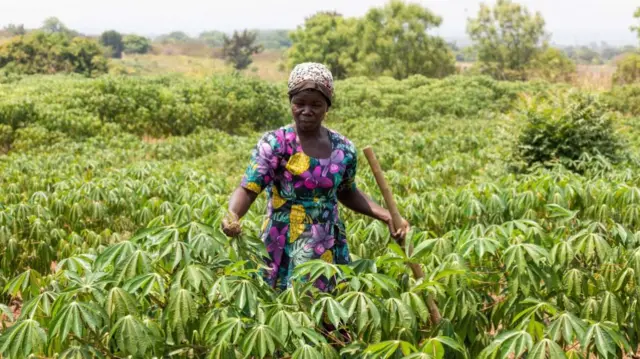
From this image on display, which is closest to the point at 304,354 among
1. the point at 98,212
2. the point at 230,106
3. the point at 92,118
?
the point at 98,212

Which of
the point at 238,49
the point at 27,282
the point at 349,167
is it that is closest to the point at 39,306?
the point at 27,282

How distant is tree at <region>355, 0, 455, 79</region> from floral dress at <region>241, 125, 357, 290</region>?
1255 inches

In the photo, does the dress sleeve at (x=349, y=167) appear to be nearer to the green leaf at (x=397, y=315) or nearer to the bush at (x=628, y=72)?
the green leaf at (x=397, y=315)

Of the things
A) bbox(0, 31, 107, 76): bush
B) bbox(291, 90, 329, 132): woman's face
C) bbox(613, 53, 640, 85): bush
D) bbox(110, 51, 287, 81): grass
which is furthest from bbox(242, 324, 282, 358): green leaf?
bbox(110, 51, 287, 81): grass

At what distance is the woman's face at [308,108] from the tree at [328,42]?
3234 cm

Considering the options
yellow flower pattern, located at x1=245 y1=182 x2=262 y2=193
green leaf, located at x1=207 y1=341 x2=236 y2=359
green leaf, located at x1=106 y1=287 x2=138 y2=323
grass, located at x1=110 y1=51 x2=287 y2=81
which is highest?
yellow flower pattern, located at x1=245 y1=182 x2=262 y2=193

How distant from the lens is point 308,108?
195 cm

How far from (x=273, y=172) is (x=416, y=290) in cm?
62

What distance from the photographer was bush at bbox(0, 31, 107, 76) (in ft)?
90.2

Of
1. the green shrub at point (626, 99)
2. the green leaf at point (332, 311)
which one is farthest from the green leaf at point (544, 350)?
the green shrub at point (626, 99)

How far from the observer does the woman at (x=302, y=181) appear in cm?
195

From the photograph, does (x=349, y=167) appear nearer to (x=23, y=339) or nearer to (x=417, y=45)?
(x=23, y=339)

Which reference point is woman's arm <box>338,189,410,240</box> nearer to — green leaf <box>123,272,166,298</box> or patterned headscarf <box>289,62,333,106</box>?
patterned headscarf <box>289,62,333,106</box>

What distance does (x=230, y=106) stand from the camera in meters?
15.1
